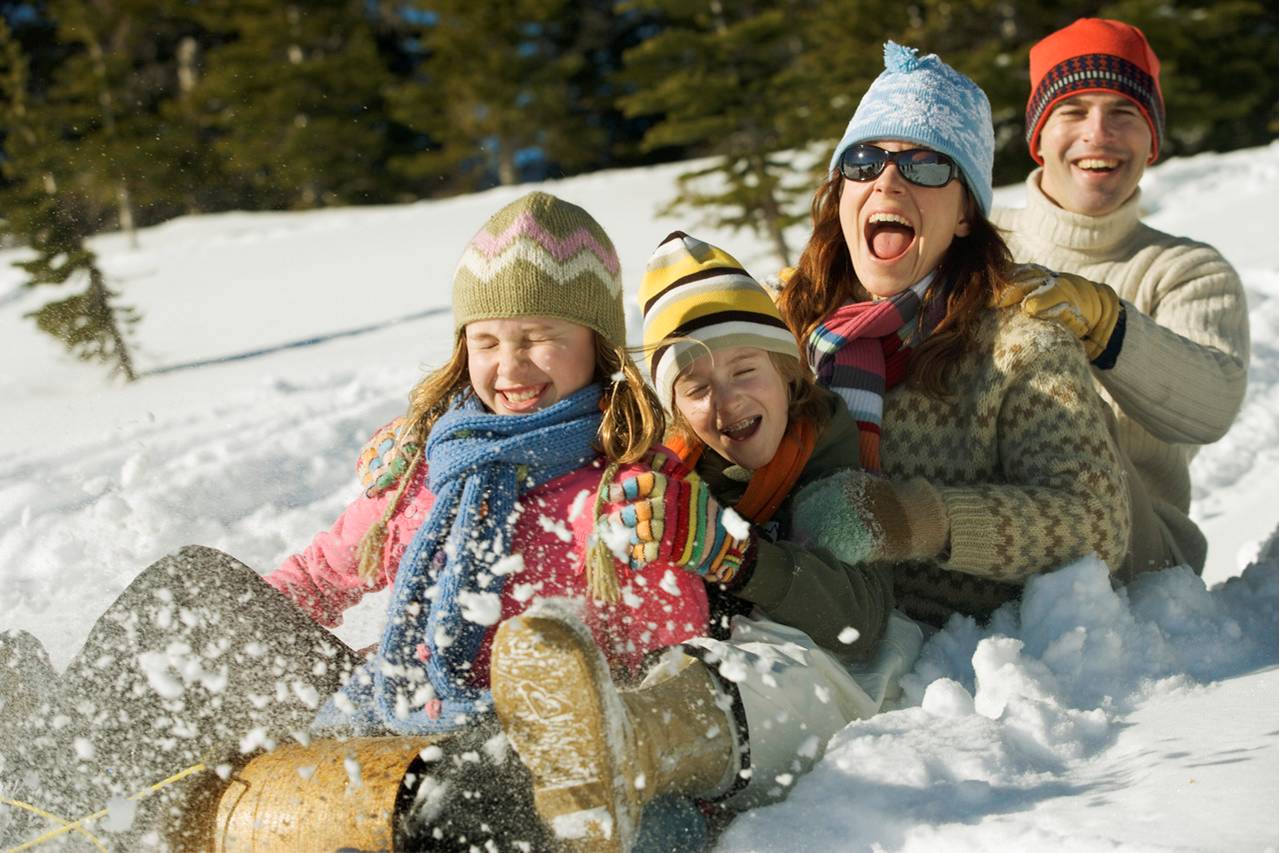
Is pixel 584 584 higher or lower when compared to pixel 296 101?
higher

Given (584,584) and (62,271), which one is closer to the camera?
(584,584)

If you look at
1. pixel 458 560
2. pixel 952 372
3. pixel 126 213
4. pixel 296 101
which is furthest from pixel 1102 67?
pixel 296 101

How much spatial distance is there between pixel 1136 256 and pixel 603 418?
6.71ft

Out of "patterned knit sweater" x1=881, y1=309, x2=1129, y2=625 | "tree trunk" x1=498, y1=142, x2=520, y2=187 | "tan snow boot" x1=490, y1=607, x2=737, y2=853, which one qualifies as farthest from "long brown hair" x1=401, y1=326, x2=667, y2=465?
"tree trunk" x1=498, y1=142, x2=520, y2=187

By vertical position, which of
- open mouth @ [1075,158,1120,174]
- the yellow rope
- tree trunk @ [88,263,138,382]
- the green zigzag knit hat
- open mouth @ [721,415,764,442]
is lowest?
tree trunk @ [88,263,138,382]

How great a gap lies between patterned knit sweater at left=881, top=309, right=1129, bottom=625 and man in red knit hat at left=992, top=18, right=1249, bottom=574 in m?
0.40

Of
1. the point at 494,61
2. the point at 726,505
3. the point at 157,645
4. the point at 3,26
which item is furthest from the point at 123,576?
the point at 494,61

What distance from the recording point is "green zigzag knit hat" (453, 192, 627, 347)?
239 cm

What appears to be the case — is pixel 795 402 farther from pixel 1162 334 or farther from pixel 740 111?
pixel 740 111

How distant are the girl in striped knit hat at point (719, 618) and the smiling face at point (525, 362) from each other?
0.78ft

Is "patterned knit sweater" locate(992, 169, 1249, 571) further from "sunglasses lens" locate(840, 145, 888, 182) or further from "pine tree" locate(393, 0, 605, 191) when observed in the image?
"pine tree" locate(393, 0, 605, 191)

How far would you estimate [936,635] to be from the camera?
2773 mm

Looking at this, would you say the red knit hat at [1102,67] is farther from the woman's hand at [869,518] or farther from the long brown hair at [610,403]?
the long brown hair at [610,403]

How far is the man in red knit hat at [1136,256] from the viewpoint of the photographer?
3.18 meters
